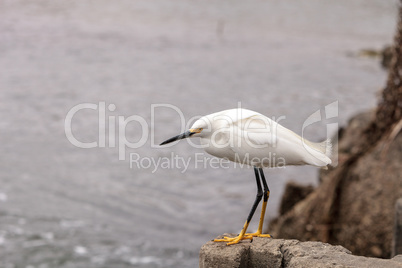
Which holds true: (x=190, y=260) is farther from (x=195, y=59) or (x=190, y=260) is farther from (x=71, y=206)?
(x=195, y=59)

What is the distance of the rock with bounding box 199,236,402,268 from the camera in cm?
537

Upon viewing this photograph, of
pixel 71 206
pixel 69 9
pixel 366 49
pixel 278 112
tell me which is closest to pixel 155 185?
pixel 71 206

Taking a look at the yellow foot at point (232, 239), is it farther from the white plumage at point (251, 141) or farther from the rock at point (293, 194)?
the rock at point (293, 194)

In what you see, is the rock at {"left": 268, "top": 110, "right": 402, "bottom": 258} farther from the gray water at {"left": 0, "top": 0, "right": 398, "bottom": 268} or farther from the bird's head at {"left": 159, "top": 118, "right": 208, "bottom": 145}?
the bird's head at {"left": 159, "top": 118, "right": 208, "bottom": 145}

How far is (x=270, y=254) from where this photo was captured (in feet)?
18.6

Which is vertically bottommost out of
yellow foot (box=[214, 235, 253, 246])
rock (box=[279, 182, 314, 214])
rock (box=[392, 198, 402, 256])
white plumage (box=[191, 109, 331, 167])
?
rock (box=[279, 182, 314, 214])

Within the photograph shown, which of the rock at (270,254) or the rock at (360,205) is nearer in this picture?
the rock at (270,254)

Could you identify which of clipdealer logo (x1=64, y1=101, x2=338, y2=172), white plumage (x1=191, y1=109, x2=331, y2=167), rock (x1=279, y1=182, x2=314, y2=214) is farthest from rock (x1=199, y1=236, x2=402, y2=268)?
clipdealer logo (x1=64, y1=101, x2=338, y2=172)

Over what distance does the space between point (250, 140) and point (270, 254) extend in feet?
3.45

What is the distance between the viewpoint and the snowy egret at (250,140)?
217 inches

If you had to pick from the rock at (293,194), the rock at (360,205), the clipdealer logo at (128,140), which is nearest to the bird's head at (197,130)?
the rock at (360,205)

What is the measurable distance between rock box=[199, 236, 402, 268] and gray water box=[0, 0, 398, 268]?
739cm

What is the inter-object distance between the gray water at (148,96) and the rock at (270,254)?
7.39 metres

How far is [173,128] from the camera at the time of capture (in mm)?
19062
